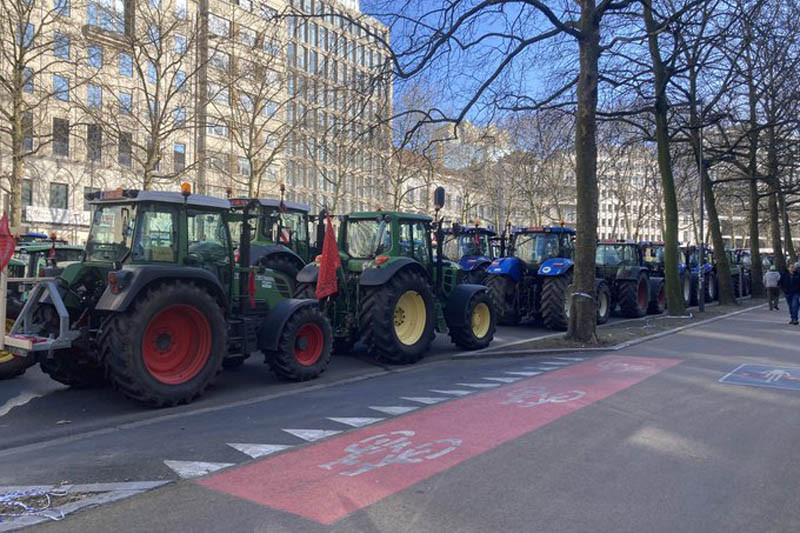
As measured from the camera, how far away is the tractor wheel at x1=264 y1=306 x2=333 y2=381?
9.27 meters

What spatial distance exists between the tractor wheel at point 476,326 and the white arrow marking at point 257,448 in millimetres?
6748

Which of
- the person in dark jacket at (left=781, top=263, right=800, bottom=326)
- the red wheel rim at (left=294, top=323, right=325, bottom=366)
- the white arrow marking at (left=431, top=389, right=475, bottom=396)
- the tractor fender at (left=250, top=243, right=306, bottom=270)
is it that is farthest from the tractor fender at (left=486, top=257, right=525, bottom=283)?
the white arrow marking at (left=431, top=389, right=475, bottom=396)

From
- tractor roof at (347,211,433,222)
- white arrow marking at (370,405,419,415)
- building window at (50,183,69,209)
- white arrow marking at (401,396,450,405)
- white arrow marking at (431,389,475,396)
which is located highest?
building window at (50,183,69,209)

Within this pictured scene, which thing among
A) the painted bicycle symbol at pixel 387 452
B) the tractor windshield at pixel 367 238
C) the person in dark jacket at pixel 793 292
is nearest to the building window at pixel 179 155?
the tractor windshield at pixel 367 238

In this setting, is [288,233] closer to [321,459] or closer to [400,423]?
[400,423]

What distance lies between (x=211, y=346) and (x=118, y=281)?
1389 mm

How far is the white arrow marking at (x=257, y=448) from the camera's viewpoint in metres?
6.08

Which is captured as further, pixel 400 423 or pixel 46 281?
pixel 46 281

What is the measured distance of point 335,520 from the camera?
4.54 metres

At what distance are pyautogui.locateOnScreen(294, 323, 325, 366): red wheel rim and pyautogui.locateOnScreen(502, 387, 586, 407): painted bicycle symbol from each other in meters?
2.86

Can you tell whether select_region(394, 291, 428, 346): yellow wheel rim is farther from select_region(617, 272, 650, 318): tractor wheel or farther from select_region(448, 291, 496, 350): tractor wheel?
select_region(617, 272, 650, 318): tractor wheel

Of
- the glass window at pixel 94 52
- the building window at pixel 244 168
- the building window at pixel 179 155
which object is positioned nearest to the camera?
the glass window at pixel 94 52

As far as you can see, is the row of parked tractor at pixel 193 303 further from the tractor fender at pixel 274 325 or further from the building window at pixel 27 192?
the building window at pixel 27 192

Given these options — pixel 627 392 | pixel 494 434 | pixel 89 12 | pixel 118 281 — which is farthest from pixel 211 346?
pixel 89 12
